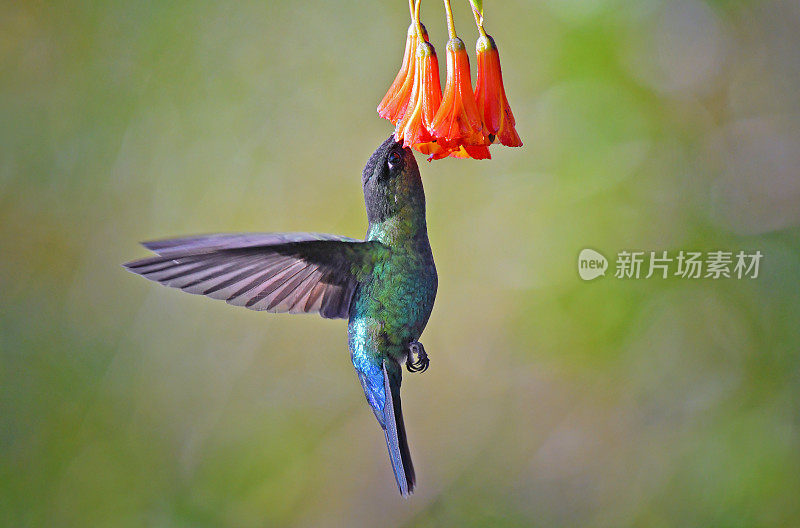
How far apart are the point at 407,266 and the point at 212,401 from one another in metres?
1.31

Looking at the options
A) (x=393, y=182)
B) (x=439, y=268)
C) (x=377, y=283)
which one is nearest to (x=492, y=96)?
(x=393, y=182)

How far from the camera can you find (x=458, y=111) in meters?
0.91

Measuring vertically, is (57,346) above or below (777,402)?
below

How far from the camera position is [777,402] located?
86.7 inches

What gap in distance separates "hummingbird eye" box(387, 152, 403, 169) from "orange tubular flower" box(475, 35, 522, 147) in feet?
0.41

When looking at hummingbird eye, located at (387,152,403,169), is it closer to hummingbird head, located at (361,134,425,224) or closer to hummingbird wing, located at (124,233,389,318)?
hummingbird head, located at (361,134,425,224)

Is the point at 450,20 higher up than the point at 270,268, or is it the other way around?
the point at 450,20

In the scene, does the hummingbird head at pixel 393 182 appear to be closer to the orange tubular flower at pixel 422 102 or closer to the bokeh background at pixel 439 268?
the orange tubular flower at pixel 422 102

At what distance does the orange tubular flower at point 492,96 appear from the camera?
36.4 inches

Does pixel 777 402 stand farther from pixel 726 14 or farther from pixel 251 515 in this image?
pixel 251 515

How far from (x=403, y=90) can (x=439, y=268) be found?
128 cm

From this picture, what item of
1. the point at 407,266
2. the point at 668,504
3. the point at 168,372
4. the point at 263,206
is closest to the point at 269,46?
the point at 263,206
